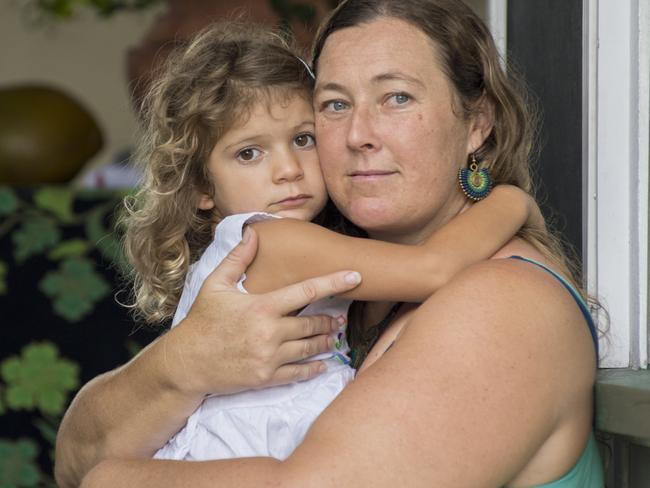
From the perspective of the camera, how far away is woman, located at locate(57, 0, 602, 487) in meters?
1.38

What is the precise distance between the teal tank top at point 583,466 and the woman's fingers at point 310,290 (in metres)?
0.26

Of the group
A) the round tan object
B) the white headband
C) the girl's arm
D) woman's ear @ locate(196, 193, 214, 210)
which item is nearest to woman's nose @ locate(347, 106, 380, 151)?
the girl's arm

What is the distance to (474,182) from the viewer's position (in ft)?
5.88

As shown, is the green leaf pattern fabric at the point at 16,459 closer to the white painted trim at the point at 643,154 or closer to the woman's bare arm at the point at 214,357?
the woman's bare arm at the point at 214,357

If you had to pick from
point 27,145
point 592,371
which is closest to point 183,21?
point 27,145

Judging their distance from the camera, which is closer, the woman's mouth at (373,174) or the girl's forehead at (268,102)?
the woman's mouth at (373,174)

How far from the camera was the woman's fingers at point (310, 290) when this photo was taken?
5.24 feet

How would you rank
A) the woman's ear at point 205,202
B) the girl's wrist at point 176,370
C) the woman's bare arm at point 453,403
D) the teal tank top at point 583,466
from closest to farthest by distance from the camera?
the woman's bare arm at point 453,403 < the teal tank top at point 583,466 < the girl's wrist at point 176,370 < the woman's ear at point 205,202

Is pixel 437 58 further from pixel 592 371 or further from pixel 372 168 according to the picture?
pixel 592 371

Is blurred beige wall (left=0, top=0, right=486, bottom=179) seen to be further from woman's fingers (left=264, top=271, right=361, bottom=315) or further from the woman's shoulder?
the woman's shoulder

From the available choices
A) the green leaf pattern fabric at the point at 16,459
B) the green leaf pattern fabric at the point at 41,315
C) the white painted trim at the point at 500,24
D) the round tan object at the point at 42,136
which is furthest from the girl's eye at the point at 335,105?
the green leaf pattern fabric at the point at 16,459

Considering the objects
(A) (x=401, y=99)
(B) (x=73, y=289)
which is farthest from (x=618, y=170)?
(B) (x=73, y=289)

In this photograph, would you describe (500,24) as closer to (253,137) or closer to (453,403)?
(253,137)

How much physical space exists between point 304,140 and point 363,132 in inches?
9.0
